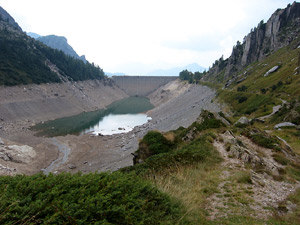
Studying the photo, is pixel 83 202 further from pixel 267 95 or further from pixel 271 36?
pixel 271 36

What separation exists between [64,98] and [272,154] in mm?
89329

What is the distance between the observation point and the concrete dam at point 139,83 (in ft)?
566

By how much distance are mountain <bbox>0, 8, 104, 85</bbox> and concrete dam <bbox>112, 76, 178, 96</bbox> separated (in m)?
47.4

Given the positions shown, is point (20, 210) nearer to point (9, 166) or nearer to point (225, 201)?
point (225, 201)

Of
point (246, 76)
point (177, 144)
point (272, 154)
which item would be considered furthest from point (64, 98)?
point (272, 154)

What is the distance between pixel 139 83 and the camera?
578 feet

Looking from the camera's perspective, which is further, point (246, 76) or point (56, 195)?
point (246, 76)

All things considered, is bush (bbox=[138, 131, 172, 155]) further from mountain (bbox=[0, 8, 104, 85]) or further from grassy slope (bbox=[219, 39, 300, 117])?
mountain (bbox=[0, 8, 104, 85])

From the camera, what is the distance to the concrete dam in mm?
172375

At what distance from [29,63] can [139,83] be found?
95.4m

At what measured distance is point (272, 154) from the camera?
13984mm

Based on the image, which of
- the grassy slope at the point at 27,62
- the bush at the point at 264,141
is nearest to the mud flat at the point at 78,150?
the bush at the point at 264,141

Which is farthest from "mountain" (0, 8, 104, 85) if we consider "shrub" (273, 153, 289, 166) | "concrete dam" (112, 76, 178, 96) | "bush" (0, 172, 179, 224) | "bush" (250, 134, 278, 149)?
"shrub" (273, 153, 289, 166)

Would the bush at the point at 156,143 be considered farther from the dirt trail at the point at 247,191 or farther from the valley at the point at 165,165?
the dirt trail at the point at 247,191
